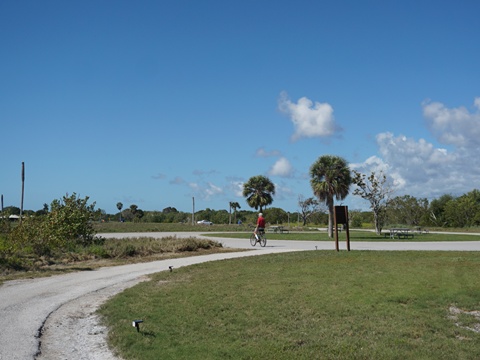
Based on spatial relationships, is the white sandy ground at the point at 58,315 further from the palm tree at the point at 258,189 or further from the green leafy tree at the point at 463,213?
the green leafy tree at the point at 463,213

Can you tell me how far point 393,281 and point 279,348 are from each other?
523cm

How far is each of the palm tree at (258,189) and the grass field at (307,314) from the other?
153 ft

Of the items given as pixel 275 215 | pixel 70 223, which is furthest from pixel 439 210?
pixel 70 223

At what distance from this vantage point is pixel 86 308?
1034cm

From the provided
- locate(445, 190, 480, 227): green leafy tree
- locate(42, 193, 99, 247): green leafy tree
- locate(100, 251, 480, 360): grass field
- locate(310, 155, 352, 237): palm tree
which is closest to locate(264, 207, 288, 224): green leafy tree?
locate(445, 190, 480, 227): green leafy tree

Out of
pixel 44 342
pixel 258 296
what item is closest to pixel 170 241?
pixel 258 296

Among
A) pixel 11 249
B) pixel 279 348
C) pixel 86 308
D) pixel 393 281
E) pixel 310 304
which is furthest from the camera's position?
pixel 11 249

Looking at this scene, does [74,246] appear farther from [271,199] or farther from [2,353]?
[271,199]

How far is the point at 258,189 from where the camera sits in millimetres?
60688

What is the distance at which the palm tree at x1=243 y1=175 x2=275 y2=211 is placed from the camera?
60438 millimetres

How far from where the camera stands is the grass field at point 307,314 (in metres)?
6.82

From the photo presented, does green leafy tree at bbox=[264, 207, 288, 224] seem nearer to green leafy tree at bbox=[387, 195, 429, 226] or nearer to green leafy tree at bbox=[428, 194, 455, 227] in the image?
green leafy tree at bbox=[387, 195, 429, 226]

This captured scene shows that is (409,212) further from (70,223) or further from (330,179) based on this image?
(70,223)

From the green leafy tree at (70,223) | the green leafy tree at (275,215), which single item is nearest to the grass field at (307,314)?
the green leafy tree at (70,223)
